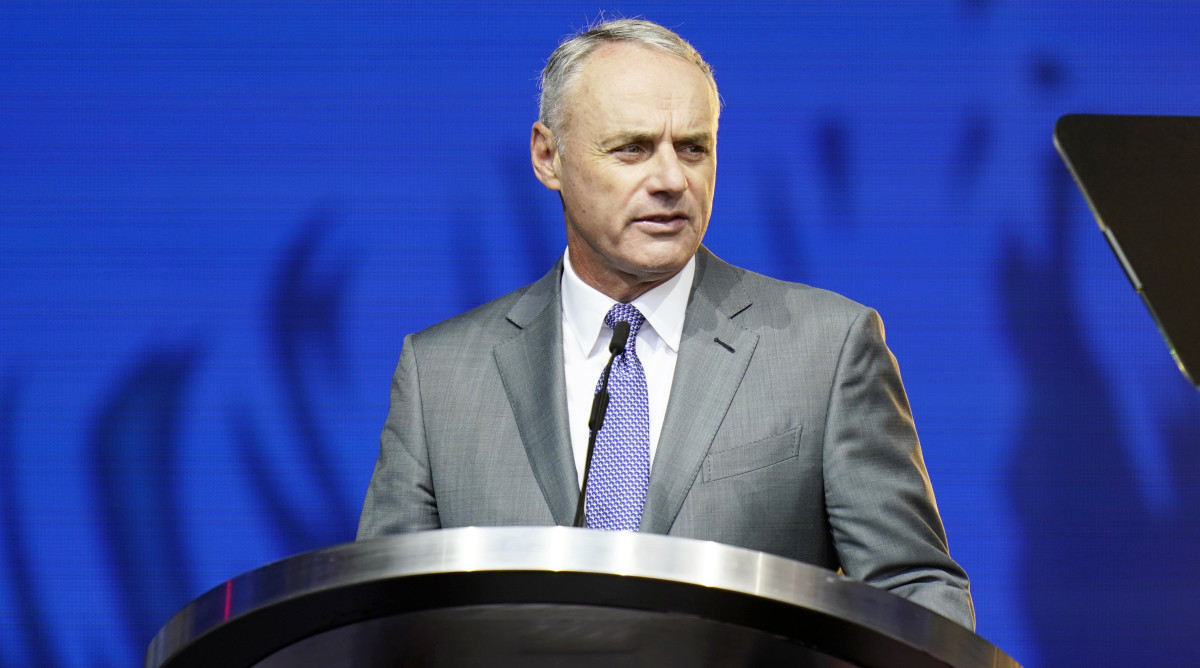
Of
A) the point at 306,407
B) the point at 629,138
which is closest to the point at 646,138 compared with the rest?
the point at 629,138

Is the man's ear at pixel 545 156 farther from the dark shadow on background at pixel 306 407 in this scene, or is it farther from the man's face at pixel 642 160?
the dark shadow on background at pixel 306 407

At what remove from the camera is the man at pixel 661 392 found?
5.15 feet

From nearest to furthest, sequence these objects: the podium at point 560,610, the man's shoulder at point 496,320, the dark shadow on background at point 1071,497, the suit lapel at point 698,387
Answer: the podium at point 560,610 < the suit lapel at point 698,387 < the man's shoulder at point 496,320 < the dark shadow on background at point 1071,497

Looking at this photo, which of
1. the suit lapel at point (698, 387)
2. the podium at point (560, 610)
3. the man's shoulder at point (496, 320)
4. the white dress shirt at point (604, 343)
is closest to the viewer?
the podium at point (560, 610)

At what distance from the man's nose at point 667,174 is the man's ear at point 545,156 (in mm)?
256

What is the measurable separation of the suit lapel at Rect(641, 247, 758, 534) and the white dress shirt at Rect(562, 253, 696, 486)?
3 cm

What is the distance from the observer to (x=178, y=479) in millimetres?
2305

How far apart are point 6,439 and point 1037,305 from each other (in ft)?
6.39

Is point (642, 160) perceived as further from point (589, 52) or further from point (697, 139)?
point (589, 52)

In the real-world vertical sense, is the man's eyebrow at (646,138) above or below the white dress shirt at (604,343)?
above

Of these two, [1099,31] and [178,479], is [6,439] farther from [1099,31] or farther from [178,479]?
[1099,31]

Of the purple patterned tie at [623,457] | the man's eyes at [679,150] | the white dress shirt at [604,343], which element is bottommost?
the purple patterned tie at [623,457]

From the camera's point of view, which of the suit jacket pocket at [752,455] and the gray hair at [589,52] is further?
the gray hair at [589,52]

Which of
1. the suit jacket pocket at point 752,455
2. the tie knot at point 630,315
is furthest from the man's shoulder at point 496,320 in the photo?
the suit jacket pocket at point 752,455
